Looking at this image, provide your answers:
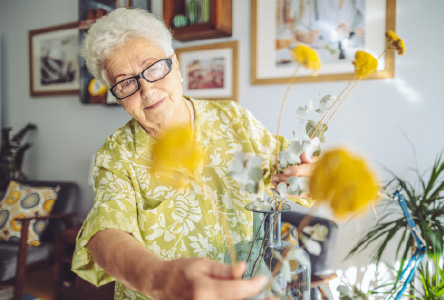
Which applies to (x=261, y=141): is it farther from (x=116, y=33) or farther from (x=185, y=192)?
(x=116, y=33)

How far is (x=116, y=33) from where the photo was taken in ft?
2.85

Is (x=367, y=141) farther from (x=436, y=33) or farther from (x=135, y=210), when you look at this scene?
(x=135, y=210)

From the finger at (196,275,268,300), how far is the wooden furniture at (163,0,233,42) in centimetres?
213

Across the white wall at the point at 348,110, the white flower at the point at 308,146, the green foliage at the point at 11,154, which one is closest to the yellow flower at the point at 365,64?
the white flower at the point at 308,146

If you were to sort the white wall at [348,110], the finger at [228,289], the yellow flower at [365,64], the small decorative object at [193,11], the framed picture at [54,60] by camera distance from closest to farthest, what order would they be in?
the finger at [228,289] < the yellow flower at [365,64] < the white wall at [348,110] < the small decorative object at [193,11] < the framed picture at [54,60]

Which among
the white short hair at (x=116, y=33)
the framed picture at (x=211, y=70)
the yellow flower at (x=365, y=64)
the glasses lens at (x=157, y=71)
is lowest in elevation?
the yellow flower at (x=365, y=64)

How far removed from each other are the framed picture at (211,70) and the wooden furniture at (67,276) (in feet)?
5.21

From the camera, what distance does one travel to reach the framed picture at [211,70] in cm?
252

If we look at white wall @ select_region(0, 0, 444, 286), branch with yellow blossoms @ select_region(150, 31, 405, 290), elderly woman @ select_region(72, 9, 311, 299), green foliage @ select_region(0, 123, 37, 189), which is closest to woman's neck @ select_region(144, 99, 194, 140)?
elderly woman @ select_region(72, 9, 311, 299)

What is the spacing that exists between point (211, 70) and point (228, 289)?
240 cm

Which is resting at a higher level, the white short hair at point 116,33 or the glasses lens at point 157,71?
the white short hair at point 116,33

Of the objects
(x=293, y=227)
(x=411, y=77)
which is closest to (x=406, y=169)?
(x=411, y=77)

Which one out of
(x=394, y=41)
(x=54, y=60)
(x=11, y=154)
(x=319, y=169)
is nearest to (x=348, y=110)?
(x=394, y=41)

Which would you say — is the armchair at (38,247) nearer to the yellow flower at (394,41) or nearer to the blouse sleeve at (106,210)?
the blouse sleeve at (106,210)
